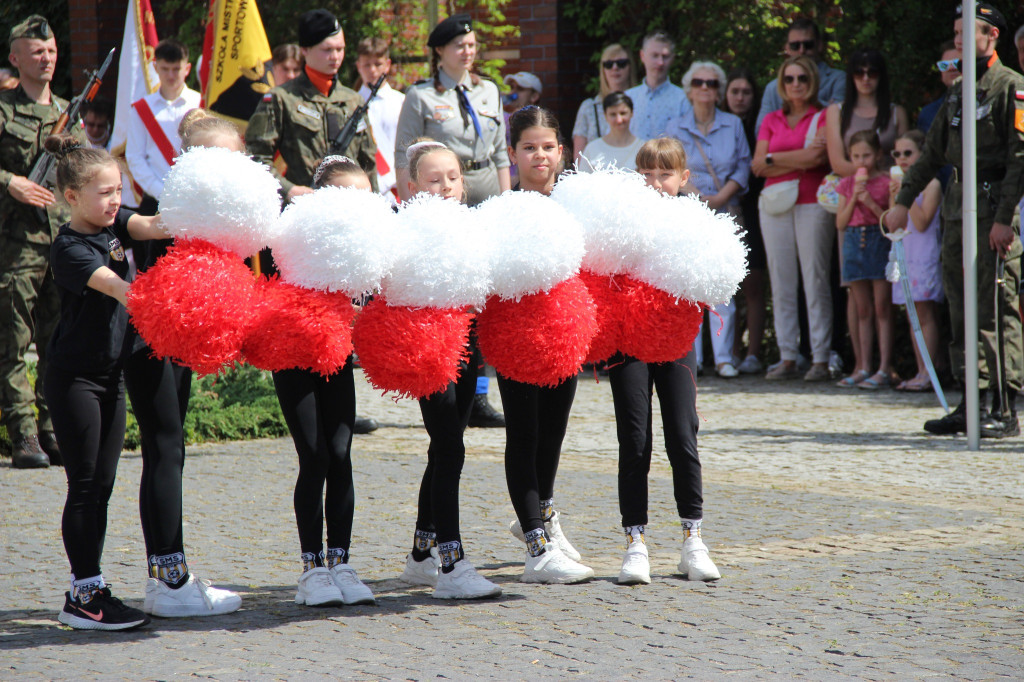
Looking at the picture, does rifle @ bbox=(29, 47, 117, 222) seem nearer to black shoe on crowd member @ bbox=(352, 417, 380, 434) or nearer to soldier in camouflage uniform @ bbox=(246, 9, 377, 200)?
soldier in camouflage uniform @ bbox=(246, 9, 377, 200)

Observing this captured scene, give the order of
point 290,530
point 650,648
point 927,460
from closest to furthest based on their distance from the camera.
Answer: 1. point 650,648
2. point 290,530
3. point 927,460

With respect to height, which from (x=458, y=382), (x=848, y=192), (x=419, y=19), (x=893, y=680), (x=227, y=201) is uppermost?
(x=419, y=19)

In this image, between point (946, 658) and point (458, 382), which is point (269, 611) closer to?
point (458, 382)

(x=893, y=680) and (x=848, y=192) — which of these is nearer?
(x=893, y=680)

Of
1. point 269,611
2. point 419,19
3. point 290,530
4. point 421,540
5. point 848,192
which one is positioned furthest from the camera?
point 419,19

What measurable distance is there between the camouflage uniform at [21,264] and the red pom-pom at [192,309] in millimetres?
3283

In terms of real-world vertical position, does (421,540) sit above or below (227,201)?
below

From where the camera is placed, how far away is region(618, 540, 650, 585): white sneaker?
461cm

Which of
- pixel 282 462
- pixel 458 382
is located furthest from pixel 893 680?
pixel 282 462

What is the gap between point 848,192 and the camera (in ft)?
31.7

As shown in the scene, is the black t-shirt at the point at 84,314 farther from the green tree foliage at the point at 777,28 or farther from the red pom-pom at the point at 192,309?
the green tree foliage at the point at 777,28

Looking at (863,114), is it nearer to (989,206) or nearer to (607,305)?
(989,206)

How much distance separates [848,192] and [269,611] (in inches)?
260

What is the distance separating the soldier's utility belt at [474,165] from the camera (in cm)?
750
